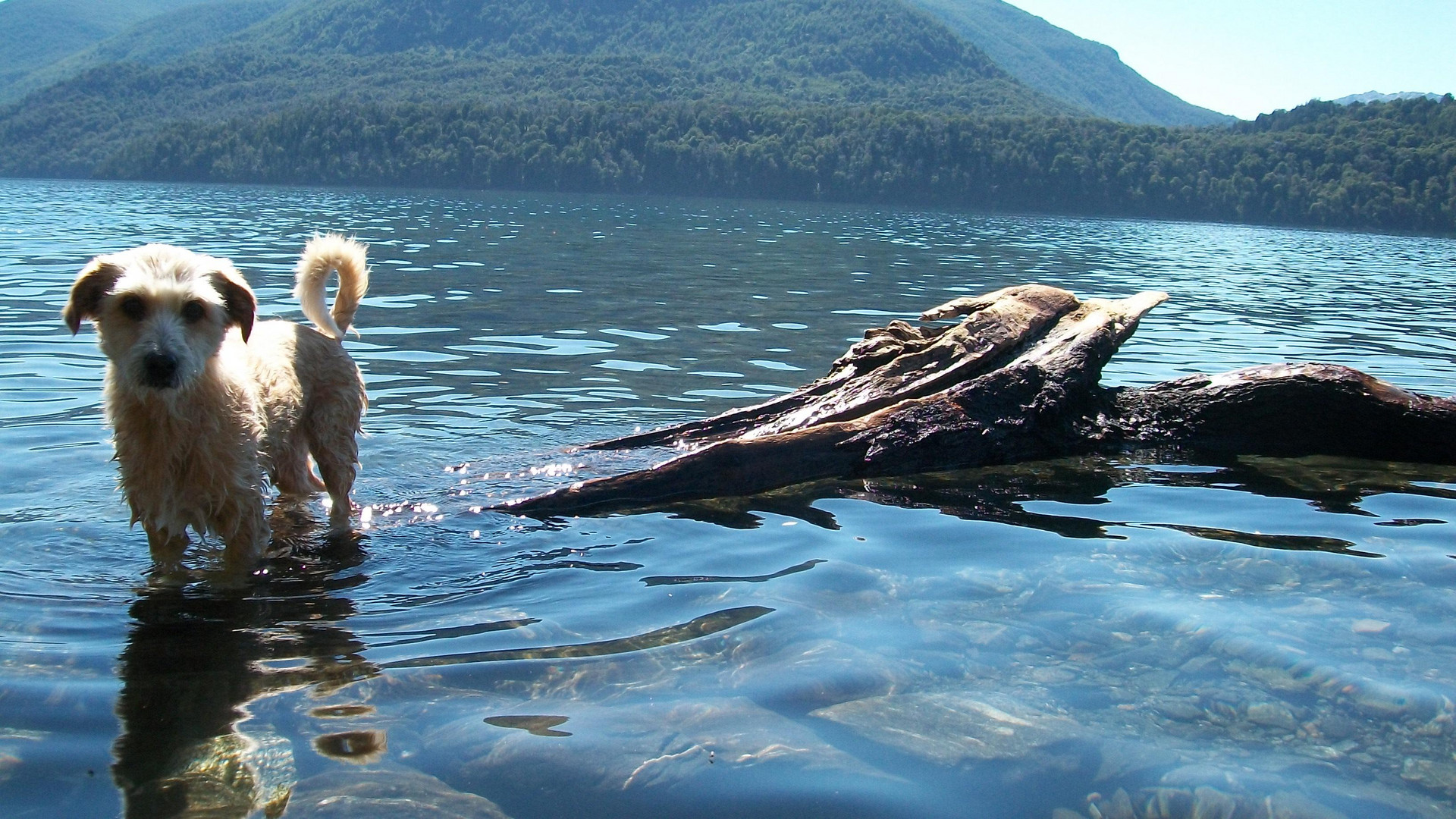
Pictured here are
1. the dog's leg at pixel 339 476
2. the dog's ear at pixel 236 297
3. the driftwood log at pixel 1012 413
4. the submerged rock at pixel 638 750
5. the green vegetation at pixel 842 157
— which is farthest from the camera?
the green vegetation at pixel 842 157

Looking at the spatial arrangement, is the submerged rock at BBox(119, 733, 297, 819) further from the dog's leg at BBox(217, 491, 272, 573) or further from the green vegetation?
the green vegetation

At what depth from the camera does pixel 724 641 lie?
508 centimetres

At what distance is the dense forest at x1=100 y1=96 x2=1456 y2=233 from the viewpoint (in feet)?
332

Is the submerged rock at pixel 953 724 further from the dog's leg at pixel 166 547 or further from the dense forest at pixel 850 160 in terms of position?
the dense forest at pixel 850 160

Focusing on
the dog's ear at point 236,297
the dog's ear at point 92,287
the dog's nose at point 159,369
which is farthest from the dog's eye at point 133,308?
the dog's ear at point 236,297

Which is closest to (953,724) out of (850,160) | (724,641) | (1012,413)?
(724,641)

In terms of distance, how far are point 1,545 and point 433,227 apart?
117ft

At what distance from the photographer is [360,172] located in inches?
4067

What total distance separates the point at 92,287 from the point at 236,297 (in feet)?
2.03

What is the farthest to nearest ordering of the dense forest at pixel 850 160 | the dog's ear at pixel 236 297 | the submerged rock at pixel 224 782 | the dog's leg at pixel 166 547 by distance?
the dense forest at pixel 850 160 < the dog's leg at pixel 166 547 < the dog's ear at pixel 236 297 < the submerged rock at pixel 224 782

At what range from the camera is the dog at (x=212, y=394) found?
5.00 m

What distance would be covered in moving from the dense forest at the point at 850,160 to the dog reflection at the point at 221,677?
3961 inches

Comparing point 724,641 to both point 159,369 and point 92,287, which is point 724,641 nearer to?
point 159,369

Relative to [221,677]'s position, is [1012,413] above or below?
above
